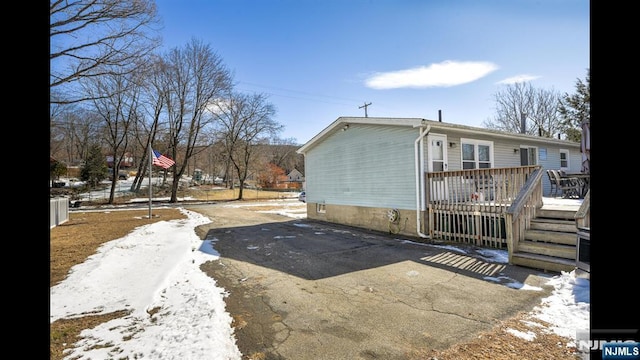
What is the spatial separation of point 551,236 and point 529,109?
29796mm

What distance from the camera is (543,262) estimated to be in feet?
17.8

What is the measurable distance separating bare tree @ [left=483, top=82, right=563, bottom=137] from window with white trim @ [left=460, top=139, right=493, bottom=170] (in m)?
20.4

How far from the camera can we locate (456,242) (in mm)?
7949

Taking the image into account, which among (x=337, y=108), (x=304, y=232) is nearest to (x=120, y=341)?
(x=304, y=232)

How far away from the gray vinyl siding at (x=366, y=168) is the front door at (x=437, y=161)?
21.9 inches

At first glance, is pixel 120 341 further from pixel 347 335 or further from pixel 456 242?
pixel 456 242

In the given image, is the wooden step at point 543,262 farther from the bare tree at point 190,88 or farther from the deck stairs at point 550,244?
the bare tree at point 190,88

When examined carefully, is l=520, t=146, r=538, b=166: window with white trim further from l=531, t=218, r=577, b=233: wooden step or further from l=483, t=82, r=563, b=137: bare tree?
l=483, t=82, r=563, b=137: bare tree

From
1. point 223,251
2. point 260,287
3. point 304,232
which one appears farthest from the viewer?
point 304,232

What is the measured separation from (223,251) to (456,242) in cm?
612

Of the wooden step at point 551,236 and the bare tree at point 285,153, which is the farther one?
the bare tree at point 285,153

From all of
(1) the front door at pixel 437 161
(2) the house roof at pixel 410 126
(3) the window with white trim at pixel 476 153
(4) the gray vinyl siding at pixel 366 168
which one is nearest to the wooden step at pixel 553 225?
(1) the front door at pixel 437 161

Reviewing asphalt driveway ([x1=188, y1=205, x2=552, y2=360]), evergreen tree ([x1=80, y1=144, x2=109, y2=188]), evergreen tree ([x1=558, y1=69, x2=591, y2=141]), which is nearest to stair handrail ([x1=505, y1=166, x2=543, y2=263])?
asphalt driveway ([x1=188, y1=205, x2=552, y2=360])

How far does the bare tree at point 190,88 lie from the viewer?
2716 centimetres
